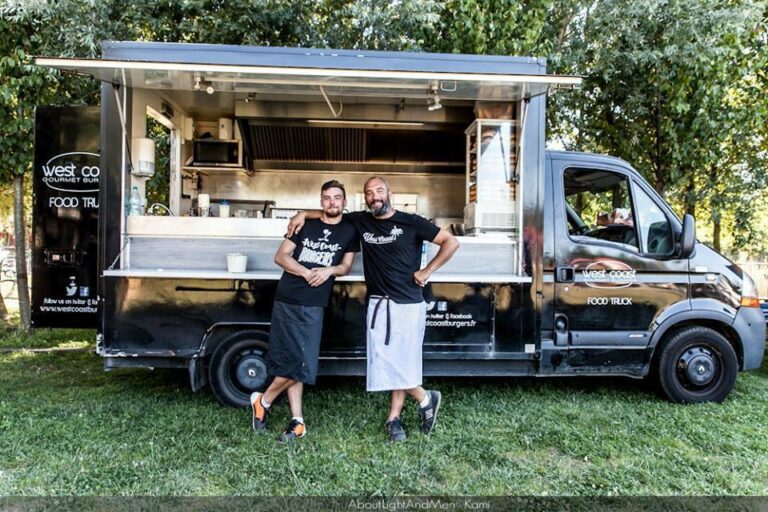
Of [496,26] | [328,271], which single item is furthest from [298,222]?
[496,26]

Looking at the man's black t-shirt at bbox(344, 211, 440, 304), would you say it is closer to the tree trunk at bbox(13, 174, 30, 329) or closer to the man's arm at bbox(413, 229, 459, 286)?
the man's arm at bbox(413, 229, 459, 286)

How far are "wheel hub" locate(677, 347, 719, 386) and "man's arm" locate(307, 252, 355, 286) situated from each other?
114 inches

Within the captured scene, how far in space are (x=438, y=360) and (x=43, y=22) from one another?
6.15m

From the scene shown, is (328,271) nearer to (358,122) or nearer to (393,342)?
(393,342)

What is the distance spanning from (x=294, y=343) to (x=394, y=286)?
768mm

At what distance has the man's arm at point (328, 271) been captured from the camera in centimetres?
344

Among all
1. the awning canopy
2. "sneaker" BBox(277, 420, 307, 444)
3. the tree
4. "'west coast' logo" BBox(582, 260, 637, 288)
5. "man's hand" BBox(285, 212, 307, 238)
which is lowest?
"sneaker" BBox(277, 420, 307, 444)

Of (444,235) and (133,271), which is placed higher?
(444,235)

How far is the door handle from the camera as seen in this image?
414 centimetres

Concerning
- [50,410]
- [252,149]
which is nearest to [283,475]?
[50,410]

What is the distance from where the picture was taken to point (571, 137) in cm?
789

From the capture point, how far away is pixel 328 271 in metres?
3.47

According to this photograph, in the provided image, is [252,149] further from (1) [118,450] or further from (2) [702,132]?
(2) [702,132]

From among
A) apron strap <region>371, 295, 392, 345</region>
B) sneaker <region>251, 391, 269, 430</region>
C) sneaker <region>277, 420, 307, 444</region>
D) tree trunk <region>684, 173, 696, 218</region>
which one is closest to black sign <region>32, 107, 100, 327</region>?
sneaker <region>251, 391, 269, 430</region>
